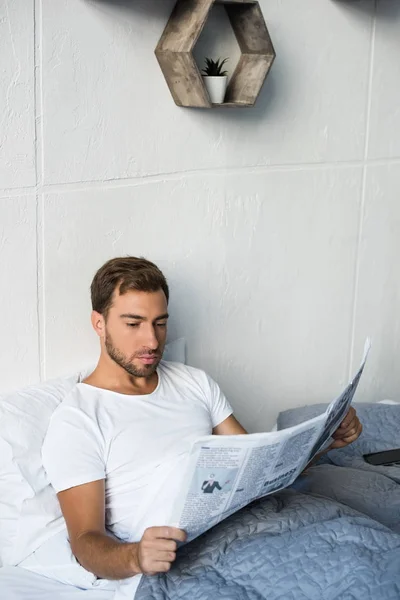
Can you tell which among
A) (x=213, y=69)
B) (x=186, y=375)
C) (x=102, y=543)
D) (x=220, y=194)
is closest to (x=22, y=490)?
(x=102, y=543)

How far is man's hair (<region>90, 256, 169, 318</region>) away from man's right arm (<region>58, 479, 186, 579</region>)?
0.39 meters

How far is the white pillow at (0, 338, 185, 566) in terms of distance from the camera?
1658mm

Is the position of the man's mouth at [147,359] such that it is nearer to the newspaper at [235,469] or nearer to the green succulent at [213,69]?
the newspaper at [235,469]

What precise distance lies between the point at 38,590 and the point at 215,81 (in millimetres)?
1179

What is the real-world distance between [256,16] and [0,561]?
53.2 inches

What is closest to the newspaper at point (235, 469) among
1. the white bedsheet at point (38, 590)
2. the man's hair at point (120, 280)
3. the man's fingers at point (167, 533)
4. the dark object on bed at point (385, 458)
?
the man's fingers at point (167, 533)

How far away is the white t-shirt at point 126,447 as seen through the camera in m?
1.59

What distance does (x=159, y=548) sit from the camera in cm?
141

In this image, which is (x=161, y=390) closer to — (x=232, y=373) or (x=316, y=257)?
(x=232, y=373)

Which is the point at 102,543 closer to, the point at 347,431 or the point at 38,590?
the point at 38,590

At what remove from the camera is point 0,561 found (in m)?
1.68

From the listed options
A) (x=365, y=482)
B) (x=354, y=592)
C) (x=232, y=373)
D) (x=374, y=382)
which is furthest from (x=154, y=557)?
(x=374, y=382)

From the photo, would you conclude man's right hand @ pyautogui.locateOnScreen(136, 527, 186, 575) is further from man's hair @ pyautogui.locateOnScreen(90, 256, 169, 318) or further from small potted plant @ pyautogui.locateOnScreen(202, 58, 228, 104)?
small potted plant @ pyautogui.locateOnScreen(202, 58, 228, 104)

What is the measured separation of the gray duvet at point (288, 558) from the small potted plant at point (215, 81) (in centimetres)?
93
